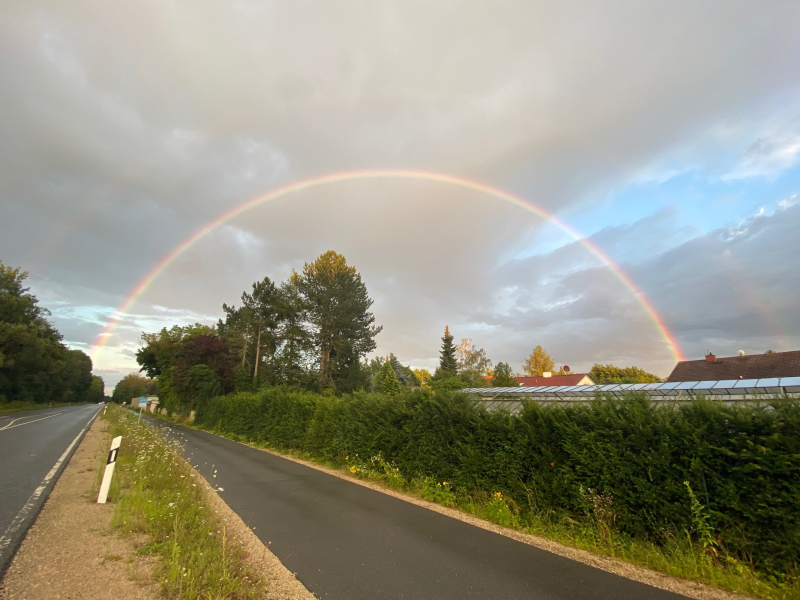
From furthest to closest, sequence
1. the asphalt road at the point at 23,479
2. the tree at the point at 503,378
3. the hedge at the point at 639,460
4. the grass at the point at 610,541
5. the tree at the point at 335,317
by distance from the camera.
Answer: the tree at the point at 503,378 → the tree at the point at 335,317 → the asphalt road at the point at 23,479 → the hedge at the point at 639,460 → the grass at the point at 610,541

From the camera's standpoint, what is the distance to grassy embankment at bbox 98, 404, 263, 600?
3.94m

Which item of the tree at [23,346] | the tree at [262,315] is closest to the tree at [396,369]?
the tree at [262,315]

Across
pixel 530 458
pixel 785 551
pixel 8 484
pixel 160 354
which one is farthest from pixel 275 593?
pixel 160 354

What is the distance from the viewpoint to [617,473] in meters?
5.61

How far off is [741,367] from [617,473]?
37.8 meters

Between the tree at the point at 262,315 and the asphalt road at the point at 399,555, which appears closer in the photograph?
the asphalt road at the point at 399,555

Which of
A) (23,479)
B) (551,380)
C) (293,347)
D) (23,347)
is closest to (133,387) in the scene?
(23,347)

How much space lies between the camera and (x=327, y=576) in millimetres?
4438

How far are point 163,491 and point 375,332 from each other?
1262 inches

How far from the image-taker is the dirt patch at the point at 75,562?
3.82 metres

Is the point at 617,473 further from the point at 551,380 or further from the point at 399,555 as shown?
the point at 551,380

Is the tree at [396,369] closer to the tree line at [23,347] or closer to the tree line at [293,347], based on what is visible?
the tree line at [293,347]

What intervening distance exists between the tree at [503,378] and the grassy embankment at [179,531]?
3597cm

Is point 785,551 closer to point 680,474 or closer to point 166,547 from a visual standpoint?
point 680,474
